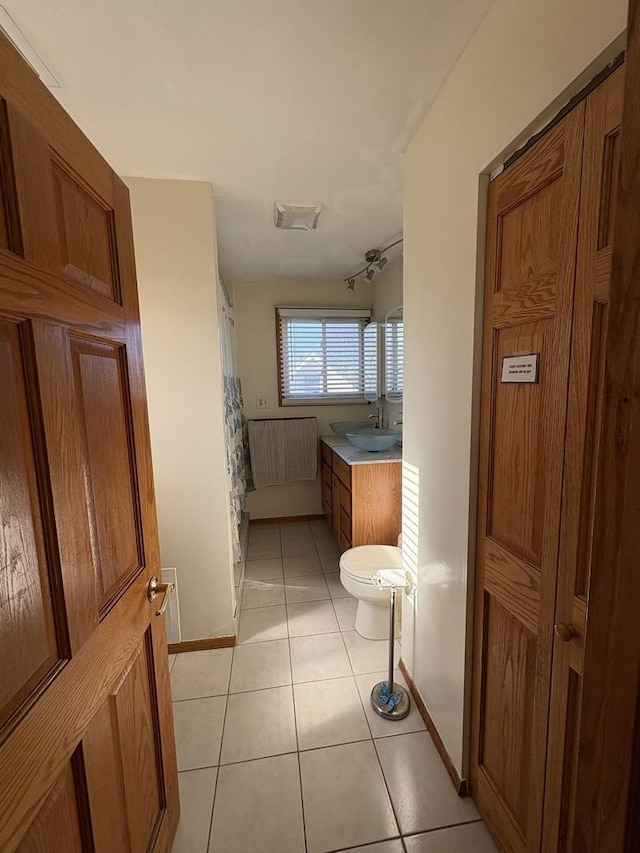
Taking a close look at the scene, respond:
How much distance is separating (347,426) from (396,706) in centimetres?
239

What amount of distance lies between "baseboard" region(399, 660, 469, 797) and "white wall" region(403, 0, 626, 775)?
0.15 feet

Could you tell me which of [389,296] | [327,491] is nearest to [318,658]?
[327,491]

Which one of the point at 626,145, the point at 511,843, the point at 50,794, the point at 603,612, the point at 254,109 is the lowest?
the point at 511,843

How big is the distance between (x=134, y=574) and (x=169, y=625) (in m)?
1.33

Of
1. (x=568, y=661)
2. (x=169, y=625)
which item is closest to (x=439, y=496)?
(x=568, y=661)

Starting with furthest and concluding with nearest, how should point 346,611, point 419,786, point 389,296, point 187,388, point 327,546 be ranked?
point 327,546, point 389,296, point 346,611, point 187,388, point 419,786

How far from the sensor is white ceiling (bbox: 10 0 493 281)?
983 millimetres

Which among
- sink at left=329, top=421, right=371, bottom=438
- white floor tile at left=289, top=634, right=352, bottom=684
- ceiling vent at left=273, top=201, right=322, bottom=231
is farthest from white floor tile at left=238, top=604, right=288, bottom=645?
ceiling vent at left=273, top=201, right=322, bottom=231

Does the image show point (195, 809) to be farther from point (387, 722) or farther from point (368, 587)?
point (368, 587)

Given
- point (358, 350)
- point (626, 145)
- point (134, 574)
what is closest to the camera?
point (626, 145)

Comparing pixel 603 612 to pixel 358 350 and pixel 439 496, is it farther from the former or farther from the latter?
pixel 358 350

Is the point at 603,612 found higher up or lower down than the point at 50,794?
higher up

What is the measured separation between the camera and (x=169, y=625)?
2.07 meters

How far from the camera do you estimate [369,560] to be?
7.21ft
